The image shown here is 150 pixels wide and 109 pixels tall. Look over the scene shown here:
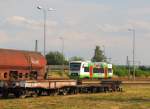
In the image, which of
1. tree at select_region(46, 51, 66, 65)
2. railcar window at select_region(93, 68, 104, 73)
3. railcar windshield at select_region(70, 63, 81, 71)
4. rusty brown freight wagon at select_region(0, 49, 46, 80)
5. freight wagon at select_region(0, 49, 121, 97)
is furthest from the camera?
tree at select_region(46, 51, 66, 65)

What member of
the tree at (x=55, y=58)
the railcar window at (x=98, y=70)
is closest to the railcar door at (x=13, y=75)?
the railcar window at (x=98, y=70)

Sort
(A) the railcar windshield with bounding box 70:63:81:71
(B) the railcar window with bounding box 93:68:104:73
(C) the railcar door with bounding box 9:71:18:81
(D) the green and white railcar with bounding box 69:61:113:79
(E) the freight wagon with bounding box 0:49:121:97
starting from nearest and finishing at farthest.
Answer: (E) the freight wagon with bounding box 0:49:121:97
(C) the railcar door with bounding box 9:71:18:81
(D) the green and white railcar with bounding box 69:61:113:79
(A) the railcar windshield with bounding box 70:63:81:71
(B) the railcar window with bounding box 93:68:104:73

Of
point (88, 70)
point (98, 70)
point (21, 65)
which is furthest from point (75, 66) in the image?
point (21, 65)

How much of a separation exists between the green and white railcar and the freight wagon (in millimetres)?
28061

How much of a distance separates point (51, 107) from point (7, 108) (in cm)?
242

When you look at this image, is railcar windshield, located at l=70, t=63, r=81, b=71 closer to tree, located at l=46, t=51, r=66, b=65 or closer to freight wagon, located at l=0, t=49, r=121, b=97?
freight wagon, located at l=0, t=49, r=121, b=97

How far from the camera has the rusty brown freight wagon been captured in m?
32.4

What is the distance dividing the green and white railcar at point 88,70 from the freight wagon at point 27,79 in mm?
28061

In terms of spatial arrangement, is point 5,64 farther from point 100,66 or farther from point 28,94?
point 100,66

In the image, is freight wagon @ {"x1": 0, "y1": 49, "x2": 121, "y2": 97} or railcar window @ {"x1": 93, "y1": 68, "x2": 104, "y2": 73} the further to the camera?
railcar window @ {"x1": 93, "y1": 68, "x2": 104, "y2": 73}

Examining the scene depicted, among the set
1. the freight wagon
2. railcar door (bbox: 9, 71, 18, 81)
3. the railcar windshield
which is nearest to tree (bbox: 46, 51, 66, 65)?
the railcar windshield

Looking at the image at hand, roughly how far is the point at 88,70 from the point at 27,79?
34.6 metres

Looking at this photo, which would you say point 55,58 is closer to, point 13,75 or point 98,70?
point 98,70

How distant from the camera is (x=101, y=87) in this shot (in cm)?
4016
